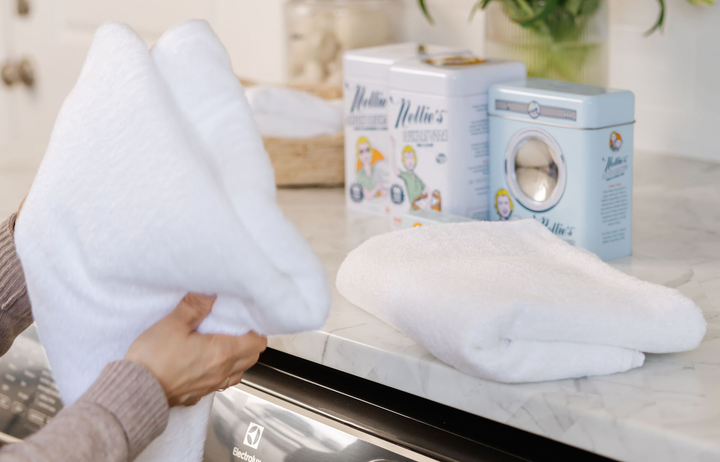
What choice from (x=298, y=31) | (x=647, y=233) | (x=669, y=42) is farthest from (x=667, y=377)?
(x=298, y=31)

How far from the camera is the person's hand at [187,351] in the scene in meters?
0.46

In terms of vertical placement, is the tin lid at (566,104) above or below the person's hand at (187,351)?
above

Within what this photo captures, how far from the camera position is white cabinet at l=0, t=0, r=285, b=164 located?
1.68 m

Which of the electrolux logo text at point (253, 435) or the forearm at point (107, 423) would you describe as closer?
the forearm at point (107, 423)

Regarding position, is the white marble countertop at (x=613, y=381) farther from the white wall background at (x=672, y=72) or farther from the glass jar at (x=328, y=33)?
the glass jar at (x=328, y=33)

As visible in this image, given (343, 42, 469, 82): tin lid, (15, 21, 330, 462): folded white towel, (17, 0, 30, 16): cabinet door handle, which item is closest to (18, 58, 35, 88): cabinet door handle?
(17, 0, 30, 16): cabinet door handle

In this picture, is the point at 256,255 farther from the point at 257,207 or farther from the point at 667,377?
the point at 667,377

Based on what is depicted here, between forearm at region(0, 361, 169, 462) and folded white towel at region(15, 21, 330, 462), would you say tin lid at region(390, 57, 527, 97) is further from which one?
forearm at region(0, 361, 169, 462)

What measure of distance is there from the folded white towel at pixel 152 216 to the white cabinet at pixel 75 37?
0.99 m

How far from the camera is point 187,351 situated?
1.53 ft

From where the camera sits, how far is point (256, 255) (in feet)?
1.34

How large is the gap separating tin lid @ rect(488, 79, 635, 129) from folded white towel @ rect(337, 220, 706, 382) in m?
0.16

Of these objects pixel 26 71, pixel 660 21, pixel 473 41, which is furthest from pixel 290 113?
pixel 26 71

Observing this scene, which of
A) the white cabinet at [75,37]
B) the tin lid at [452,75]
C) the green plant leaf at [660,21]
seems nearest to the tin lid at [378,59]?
the tin lid at [452,75]
